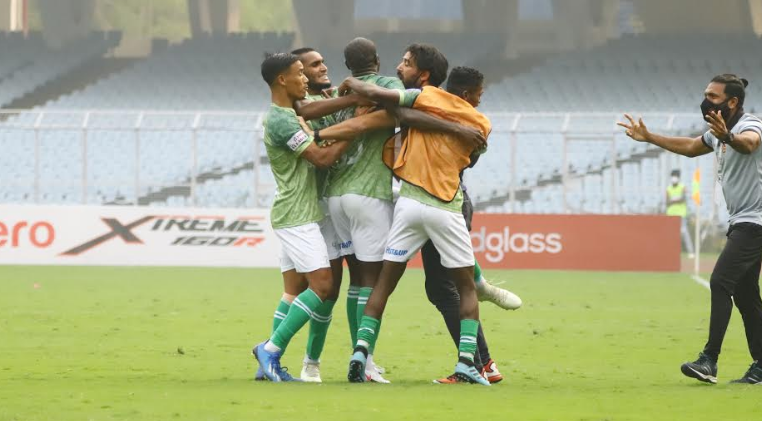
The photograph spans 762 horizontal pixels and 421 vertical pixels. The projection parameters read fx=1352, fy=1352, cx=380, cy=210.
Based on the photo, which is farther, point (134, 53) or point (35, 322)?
point (134, 53)

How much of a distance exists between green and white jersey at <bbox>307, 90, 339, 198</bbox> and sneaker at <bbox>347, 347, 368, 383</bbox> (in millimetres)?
1089

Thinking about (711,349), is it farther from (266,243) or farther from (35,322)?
(266,243)

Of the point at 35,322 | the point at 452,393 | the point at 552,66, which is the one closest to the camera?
the point at 452,393

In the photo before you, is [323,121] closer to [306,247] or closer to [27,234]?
[306,247]

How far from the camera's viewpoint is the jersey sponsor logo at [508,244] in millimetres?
24141

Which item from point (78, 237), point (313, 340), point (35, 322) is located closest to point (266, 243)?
point (78, 237)

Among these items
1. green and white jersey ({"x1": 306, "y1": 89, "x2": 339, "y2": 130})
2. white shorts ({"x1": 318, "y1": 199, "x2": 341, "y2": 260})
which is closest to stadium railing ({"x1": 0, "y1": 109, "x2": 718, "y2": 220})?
green and white jersey ({"x1": 306, "y1": 89, "x2": 339, "y2": 130})

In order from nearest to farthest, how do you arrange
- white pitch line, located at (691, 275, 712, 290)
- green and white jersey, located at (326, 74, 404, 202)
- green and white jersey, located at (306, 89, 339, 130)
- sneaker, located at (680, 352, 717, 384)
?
sneaker, located at (680, 352, 717, 384)
green and white jersey, located at (326, 74, 404, 202)
green and white jersey, located at (306, 89, 339, 130)
white pitch line, located at (691, 275, 712, 290)

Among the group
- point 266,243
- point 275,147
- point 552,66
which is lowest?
point 266,243

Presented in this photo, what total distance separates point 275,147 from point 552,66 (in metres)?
32.1

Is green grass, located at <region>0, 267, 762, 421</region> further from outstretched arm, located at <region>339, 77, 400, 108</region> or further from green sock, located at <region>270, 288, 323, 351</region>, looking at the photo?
outstretched arm, located at <region>339, 77, 400, 108</region>

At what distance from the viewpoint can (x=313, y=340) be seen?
8352 mm

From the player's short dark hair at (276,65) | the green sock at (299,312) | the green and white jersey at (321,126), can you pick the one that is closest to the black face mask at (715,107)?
the green and white jersey at (321,126)

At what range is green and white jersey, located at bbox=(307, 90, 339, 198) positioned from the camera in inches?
335
